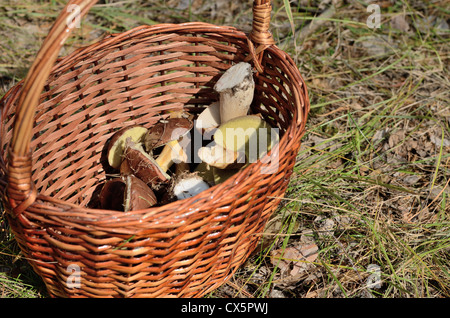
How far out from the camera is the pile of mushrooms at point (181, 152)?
1.46m

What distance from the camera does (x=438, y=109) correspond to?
2107 millimetres

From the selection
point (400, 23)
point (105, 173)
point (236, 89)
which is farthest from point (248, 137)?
point (400, 23)

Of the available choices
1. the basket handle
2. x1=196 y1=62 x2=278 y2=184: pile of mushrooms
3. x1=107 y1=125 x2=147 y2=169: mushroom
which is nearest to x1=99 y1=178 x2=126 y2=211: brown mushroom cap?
x1=107 y1=125 x2=147 y2=169: mushroom

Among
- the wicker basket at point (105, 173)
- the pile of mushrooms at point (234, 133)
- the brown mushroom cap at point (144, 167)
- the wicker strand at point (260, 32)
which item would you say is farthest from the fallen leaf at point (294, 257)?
the wicker strand at point (260, 32)

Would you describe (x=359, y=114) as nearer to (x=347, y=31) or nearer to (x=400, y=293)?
(x=347, y=31)

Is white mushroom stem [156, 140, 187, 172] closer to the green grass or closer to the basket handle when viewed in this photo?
the green grass

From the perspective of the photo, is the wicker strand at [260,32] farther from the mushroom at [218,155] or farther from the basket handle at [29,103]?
the basket handle at [29,103]

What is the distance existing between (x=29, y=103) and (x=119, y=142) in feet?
2.14

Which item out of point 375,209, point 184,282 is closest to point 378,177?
point 375,209

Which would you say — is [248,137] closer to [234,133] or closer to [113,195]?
[234,133]

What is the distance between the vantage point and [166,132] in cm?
162

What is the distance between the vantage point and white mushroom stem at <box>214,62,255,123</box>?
156 centimetres

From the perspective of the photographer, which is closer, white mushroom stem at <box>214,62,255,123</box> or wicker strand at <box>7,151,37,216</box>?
wicker strand at <box>7,151,37,216</box>

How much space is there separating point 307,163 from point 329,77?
1.98 feet
